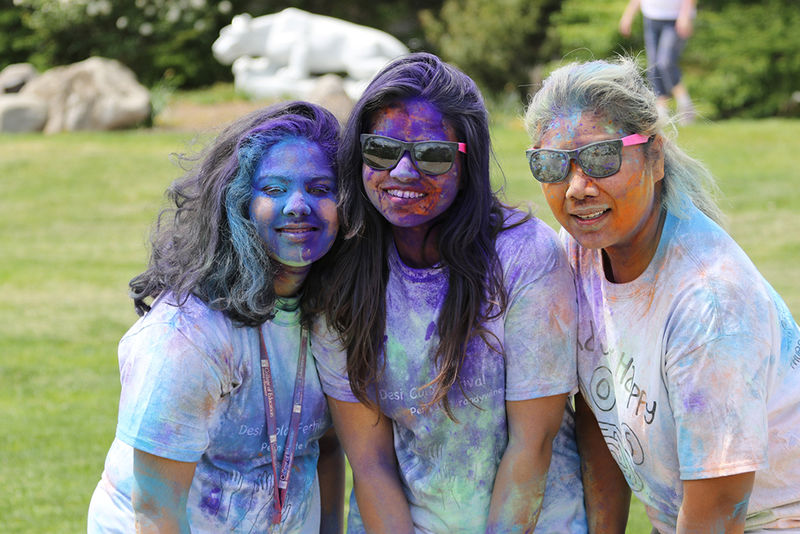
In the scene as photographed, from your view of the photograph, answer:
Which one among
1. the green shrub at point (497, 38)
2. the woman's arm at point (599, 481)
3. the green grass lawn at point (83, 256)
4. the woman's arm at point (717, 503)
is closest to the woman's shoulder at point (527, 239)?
the green grass lawn at point (83, 256)

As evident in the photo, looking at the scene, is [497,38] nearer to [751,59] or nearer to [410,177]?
[751,59]

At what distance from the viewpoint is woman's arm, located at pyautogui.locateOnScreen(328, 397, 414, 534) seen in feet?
9.82

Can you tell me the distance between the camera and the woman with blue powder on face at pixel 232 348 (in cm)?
273

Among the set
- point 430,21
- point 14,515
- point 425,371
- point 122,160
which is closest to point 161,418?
point 425,371

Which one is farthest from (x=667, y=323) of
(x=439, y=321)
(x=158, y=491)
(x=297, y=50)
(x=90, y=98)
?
(x=297, y=50)

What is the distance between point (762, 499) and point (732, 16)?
53.0 ft

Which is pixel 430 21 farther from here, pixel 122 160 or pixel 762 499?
pixel 762 499

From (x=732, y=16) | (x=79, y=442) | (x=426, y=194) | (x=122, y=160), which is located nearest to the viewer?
(x=426, y=194)

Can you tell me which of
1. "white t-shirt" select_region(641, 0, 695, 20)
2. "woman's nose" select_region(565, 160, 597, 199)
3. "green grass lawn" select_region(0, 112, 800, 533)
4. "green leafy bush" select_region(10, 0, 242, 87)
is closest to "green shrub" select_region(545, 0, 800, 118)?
"green grass lawn" select_region(0, 112, 800, 533)

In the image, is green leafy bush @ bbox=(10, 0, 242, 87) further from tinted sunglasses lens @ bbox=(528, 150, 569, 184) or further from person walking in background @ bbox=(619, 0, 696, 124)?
tinted sunglasses lens @ bbox=(528, 150, 569, 184)

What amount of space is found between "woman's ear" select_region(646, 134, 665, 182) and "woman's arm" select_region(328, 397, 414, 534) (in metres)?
1.08

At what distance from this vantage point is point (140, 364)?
8.95ft

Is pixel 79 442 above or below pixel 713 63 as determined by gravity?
below

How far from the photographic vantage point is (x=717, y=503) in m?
2.54
